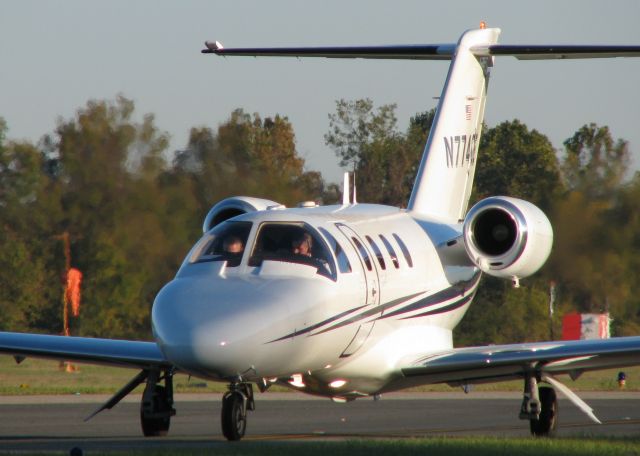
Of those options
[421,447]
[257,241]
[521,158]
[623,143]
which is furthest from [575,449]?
[521,158]

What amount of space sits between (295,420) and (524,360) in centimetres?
453

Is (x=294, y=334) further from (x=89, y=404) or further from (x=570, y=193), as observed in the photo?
(x=570, y=193)

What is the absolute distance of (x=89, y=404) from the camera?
22.5 metres

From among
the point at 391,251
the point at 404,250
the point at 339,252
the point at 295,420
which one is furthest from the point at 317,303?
the point at 295,420

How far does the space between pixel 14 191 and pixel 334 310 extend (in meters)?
24.8

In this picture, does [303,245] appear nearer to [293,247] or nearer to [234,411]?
[293,247]

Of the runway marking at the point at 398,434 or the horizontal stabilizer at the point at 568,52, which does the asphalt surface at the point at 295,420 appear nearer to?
the runway marking at the point at 398,434

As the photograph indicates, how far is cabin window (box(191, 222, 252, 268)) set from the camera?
14.3 meters

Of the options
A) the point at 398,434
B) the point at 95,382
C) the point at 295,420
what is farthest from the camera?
the point at 95,382

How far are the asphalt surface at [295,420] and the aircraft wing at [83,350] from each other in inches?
35.5

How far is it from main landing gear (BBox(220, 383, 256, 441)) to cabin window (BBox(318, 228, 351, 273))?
6.09 ft

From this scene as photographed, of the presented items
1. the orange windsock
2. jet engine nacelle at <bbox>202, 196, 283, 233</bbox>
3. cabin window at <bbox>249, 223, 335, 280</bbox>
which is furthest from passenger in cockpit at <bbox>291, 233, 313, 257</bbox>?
the orange windsock

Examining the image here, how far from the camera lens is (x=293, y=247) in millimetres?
14578

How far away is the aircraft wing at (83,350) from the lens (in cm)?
1599
